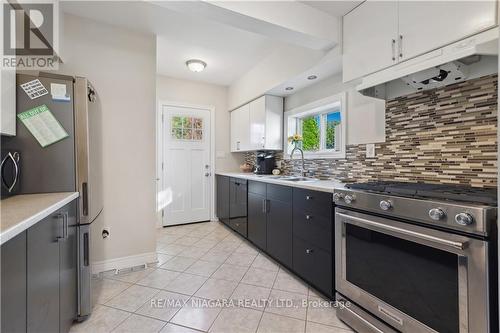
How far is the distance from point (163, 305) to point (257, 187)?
1.49m

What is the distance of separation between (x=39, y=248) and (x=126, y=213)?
1.44 meters

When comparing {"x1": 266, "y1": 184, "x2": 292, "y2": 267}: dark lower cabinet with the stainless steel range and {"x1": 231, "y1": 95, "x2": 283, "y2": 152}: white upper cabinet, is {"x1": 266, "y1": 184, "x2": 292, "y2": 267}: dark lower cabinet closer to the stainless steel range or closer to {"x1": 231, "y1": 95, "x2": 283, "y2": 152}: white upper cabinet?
the stainless steel range

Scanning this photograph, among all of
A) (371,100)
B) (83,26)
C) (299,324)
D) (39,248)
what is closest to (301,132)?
(371,100)

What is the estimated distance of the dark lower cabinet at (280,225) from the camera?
2.21 metres

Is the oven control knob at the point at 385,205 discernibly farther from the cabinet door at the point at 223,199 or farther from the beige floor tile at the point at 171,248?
the cabinet door at the point at 223,199

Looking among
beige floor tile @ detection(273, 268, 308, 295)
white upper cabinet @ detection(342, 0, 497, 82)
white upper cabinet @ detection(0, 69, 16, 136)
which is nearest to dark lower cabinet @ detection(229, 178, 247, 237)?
beige floor tile @ detection(273, 268, 308, 295)

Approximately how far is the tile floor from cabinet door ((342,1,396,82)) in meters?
1.84

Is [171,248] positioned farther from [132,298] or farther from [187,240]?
[132,298]

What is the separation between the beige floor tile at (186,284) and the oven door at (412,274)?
1179 millimetres

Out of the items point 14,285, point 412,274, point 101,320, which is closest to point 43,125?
point 14,285

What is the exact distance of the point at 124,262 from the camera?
2369 mm

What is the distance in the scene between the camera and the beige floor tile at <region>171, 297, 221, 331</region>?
157cm

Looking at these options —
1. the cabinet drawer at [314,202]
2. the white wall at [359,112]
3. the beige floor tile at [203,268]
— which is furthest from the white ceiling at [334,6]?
the beige floor tile at [203,268]

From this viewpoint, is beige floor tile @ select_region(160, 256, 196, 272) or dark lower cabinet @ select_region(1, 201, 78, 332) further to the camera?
beige floor tile @ select_region(160, 256, 196, 272)
